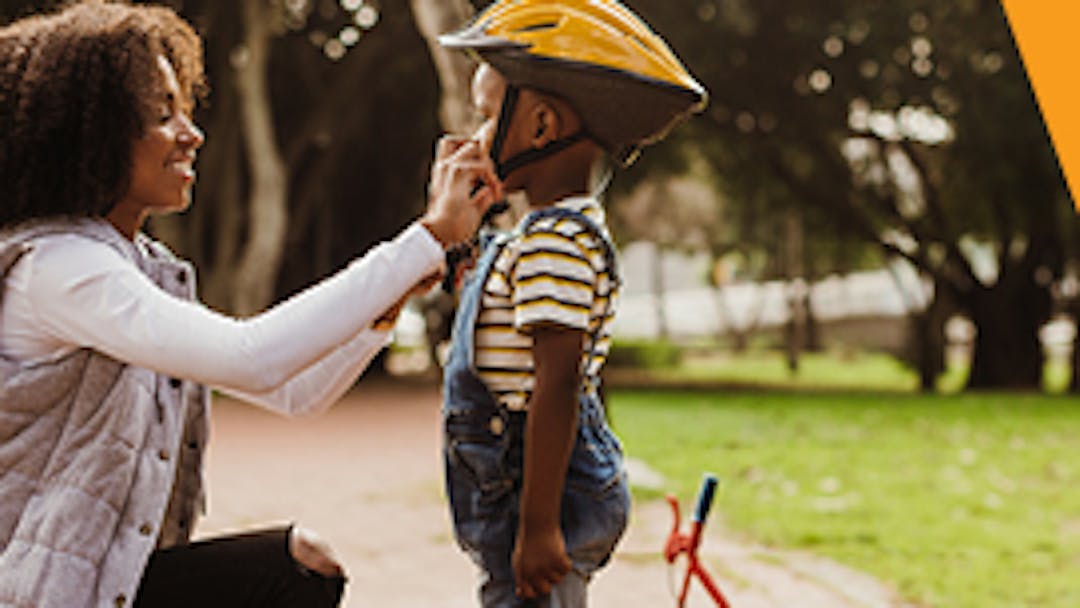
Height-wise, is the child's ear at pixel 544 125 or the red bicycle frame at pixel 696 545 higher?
the child's ear at pixel 544 125

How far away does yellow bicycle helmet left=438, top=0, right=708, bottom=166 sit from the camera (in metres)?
2.21

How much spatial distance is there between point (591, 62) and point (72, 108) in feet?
2.86

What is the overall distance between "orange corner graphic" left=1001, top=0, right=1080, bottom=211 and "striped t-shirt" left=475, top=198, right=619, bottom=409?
0.76 metres

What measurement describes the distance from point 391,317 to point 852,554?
3949 millimetres

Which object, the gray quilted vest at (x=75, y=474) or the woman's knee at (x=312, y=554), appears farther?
the woman's knee at (x=312, y=554)

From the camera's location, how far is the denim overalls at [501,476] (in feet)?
7.20

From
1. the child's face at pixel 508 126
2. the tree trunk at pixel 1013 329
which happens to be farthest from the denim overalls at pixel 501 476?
the tree trunk at pixel 1013 329

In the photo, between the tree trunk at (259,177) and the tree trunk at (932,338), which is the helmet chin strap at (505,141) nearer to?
the tree trunk at (259,177)

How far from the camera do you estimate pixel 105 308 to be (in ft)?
6.28

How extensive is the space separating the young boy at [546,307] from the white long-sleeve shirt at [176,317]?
255 mm

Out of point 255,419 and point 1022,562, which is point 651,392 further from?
point 1022,562

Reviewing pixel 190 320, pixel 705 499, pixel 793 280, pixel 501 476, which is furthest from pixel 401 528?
pixel 793 280

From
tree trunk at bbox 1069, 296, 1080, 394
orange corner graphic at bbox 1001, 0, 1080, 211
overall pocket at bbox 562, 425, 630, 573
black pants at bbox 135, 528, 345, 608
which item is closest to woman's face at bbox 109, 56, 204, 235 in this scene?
black pants at bbox 135, 528, 345, 608

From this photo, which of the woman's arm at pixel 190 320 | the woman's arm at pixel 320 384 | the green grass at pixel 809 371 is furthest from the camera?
the green grass at pixel 809 371
